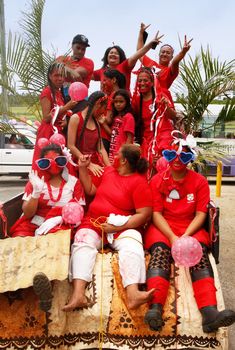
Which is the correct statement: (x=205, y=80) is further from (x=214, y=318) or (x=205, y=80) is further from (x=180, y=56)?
(x=214, y=318)

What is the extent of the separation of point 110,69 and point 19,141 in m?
9.02

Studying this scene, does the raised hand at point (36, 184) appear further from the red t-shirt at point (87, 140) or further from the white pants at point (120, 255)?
the red t-shirt at point (87, 140)

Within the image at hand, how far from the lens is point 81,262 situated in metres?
3.25

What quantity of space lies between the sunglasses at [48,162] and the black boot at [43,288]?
1.16 m

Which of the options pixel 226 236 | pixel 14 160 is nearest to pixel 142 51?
pixel 226 236

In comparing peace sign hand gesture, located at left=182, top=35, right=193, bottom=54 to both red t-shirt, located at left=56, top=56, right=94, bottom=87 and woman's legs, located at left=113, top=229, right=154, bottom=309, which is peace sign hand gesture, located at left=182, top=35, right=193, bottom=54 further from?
woman's legs, located at left=113, top=229, right=154, bottom=309

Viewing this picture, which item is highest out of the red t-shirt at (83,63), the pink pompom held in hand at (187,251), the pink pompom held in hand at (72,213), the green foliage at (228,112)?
the red t-shirt at (83,63)

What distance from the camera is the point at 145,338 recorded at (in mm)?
3092

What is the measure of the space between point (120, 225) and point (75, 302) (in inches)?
29.4

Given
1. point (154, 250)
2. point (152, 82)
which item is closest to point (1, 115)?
point (152, 82)

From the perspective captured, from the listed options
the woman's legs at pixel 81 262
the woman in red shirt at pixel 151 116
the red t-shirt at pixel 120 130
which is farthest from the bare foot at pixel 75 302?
the woman in red shirt at pixel 151 116

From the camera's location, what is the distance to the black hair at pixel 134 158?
3699mm

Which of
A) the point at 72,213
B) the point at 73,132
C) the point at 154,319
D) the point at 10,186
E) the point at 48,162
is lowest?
the point at 10,186

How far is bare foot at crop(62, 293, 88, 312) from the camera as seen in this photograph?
3000 millimetres
